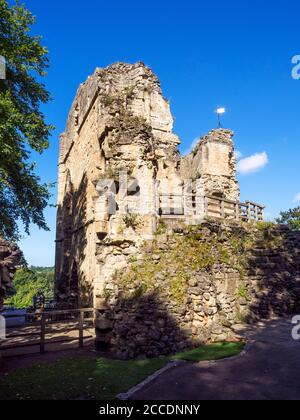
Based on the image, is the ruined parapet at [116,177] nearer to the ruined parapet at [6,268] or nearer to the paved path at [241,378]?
the paved path at [241,378]

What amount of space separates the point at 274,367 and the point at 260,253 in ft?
22.0

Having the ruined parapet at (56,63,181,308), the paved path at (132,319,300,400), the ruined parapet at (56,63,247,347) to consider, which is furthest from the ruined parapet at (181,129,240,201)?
the paved path at (132,319,300,400)

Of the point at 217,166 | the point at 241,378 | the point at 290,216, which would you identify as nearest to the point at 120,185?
the point at 241,378

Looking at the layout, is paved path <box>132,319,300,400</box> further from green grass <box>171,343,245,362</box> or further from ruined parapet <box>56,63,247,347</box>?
ruined parapet <box>56,63,247,347</box>

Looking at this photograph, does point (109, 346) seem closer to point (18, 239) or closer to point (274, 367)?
point (274, 367)

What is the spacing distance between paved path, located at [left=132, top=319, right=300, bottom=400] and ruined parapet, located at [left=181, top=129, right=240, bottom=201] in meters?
12.0

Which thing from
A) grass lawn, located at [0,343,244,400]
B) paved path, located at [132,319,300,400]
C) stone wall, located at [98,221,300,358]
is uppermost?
stone wall, located at [98,221,300,358]

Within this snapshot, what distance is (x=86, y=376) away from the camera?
7.07 m

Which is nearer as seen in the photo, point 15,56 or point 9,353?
point 9,353

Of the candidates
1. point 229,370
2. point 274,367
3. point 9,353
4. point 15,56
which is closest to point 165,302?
point 229,370

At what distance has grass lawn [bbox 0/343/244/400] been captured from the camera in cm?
611

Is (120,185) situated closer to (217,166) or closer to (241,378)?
(241,378)
